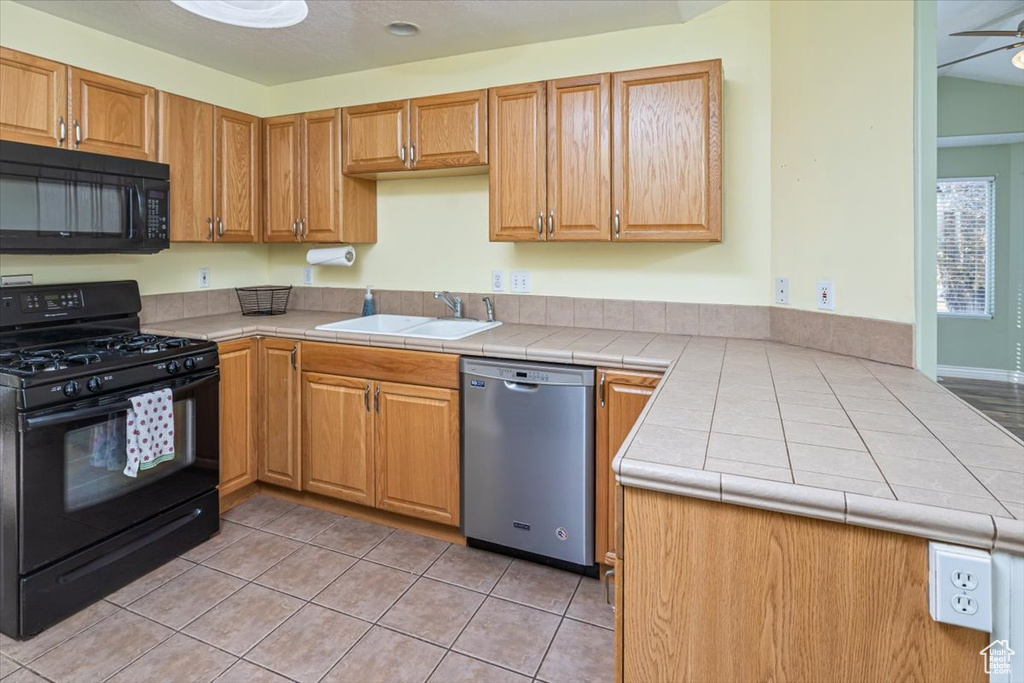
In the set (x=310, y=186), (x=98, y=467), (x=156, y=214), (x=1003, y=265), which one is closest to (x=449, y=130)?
(x=310, y=186)

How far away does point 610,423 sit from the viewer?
2045 mm

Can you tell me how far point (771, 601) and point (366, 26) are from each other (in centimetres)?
271

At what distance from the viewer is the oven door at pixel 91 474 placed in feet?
5.85

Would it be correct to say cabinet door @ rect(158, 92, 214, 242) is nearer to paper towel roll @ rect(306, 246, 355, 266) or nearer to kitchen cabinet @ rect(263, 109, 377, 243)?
kitchen cabinet @ rect(263, 109, 377, 243)

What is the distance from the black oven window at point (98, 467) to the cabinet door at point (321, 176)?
1396mm

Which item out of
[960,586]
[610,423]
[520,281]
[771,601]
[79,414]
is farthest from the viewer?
[520,281]

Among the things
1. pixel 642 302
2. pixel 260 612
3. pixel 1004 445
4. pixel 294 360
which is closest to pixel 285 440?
pixel 294 360

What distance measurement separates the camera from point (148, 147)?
8.25 feet

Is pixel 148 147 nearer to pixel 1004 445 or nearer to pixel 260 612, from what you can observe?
pixel 260 612

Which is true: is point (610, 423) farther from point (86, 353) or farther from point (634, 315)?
point (86, 353)

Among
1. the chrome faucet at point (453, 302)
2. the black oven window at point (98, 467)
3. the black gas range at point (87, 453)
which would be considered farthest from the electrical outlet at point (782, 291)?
the black oven window at point (98, 467)

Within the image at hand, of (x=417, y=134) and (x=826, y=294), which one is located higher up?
(x=417, y=134)

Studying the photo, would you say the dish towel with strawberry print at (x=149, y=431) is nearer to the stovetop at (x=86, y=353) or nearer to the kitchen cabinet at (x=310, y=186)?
the stovetop at (x=86, y=353)

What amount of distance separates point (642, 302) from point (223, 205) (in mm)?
2246
